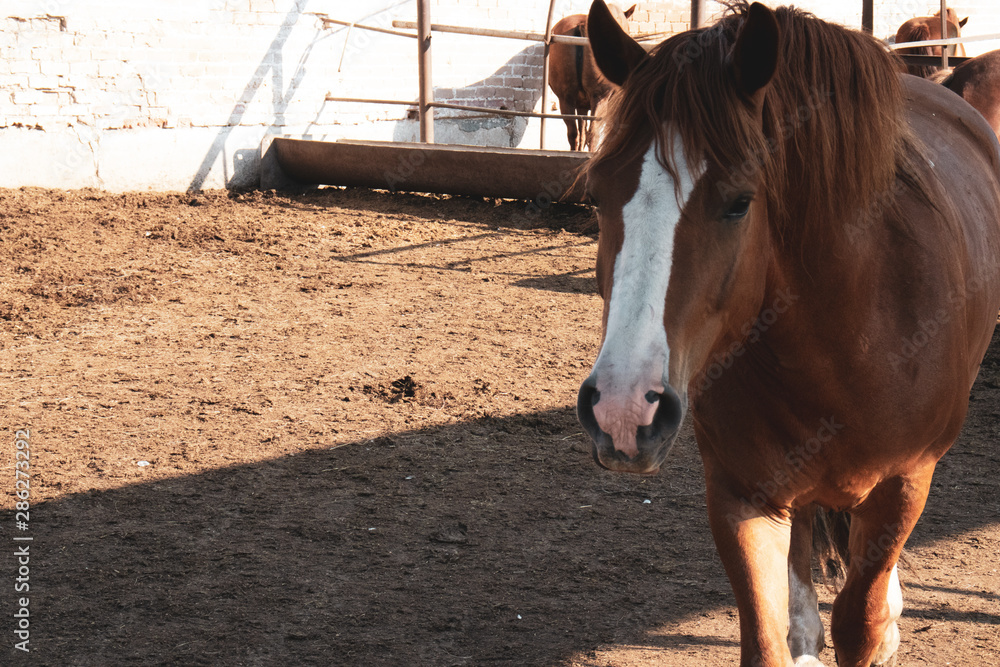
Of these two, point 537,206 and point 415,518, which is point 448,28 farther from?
point 415,518

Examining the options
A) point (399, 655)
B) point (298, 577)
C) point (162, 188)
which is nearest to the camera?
point (399, 655)

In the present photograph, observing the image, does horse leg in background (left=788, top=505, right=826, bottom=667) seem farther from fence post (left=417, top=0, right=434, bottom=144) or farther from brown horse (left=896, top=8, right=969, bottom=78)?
brown horse (left=896, top=8, right=969, bottom=78)

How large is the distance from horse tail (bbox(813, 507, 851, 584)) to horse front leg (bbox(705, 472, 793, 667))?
2.18 feet

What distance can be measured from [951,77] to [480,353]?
3746 mm

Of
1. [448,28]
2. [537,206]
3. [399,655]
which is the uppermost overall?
[448,28]

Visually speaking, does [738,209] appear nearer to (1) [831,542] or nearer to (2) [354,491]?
(1) [831,542]

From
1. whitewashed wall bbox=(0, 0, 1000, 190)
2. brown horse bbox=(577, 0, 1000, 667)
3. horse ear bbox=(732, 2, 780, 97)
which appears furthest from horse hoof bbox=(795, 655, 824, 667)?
whitewashed wall bbox=(0, 0, 1000, 190)

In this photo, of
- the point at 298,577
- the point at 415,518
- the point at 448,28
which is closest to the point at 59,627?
the point at 298,577

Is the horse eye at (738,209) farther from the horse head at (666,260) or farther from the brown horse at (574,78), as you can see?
the brown horse at (574,78)

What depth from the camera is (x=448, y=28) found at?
8.52 m

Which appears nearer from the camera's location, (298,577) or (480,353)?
(298,577)

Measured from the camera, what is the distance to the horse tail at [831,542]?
2543 mm

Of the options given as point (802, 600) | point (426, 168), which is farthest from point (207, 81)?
point (802, 600)

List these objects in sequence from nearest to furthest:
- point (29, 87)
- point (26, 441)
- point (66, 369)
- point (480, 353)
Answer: point (26, 441) < point (66, 369) < point (480, 353) < point (29, 87)
